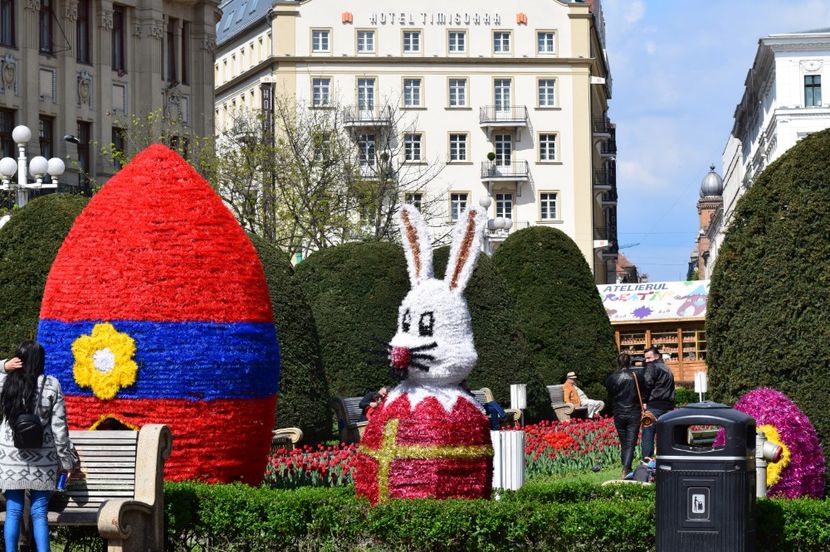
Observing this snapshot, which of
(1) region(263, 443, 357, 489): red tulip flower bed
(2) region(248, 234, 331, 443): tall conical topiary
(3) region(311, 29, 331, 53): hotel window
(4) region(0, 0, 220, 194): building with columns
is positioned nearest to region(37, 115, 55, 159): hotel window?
(4) region(0, 0, 220, 194): building with columns

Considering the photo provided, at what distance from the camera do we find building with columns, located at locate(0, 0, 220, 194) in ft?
158

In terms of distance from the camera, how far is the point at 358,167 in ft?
160

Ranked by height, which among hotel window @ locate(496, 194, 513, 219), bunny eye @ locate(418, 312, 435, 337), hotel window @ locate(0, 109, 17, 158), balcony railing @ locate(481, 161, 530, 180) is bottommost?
bunny eye @ locate(418, 312, 435, 337)

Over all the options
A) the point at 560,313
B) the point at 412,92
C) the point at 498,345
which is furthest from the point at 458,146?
the point at 498,345

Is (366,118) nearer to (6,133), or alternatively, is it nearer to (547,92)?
(547,92)

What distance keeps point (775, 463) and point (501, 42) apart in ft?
212

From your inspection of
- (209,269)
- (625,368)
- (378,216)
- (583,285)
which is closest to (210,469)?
(209,269)

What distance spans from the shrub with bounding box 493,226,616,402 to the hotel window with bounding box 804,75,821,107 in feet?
169

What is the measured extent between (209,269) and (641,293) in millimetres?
35816

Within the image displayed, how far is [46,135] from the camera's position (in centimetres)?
4947

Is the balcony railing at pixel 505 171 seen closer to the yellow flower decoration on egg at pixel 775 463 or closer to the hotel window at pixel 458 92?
the hotel window at pixel 458 92

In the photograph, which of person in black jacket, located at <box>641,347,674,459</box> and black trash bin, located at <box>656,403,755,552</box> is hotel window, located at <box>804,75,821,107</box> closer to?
person in black jacket, located at <box>641,347,674,459</box>

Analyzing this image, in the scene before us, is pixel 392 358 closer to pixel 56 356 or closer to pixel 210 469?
pixel 210 469

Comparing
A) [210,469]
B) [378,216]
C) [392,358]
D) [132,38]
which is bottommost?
[210,469]
